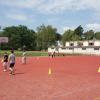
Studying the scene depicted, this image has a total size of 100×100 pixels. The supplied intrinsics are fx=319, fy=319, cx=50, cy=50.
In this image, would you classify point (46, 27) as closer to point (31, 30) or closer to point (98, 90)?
point (31, 30)

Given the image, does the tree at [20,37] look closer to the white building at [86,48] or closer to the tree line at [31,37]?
the tree line at [31,37]

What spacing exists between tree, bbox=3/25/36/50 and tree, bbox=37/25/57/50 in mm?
3238

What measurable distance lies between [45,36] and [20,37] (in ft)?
37.1

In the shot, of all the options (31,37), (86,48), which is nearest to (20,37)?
(31,37)

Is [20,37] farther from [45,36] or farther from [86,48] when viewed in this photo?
[86,48]

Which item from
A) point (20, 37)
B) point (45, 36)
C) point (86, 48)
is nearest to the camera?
point (86, 48)

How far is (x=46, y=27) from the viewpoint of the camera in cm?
14275

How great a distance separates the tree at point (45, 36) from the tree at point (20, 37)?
324cm

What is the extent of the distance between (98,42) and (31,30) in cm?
5550

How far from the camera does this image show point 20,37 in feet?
449

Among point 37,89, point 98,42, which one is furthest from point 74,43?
point 37,89

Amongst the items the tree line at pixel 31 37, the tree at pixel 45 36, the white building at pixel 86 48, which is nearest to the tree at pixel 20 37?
the tree line at pixel 31 37

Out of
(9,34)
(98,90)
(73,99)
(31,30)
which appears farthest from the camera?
(31,30)

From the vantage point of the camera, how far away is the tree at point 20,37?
13500 centimetres
